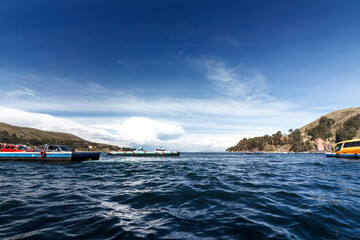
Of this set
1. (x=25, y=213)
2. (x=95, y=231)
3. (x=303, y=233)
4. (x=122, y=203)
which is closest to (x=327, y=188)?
(x=303, y=233)

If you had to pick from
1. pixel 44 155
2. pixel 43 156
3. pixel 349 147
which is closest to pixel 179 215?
pixel 44 155

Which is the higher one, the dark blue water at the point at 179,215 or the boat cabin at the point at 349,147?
the boat cabin at the point at 349,147

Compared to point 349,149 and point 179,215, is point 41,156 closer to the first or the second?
point 179,215

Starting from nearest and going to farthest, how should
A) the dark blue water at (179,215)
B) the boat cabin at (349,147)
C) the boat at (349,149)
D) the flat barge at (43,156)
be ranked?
the dark blue water at (179,215) → the flat barge at (43,156) → the boat at (349,149) → the boat cabin at (349,147)

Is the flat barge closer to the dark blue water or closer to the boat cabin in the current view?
the dark blue water

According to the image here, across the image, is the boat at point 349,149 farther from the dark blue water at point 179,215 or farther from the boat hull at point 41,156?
the boat hull at point 41,156

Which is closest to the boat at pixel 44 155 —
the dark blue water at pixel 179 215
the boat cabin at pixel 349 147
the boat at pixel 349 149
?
the dark blue water at pixel 179 215

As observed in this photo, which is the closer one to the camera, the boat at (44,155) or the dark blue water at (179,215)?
the dark blue water at (179,215)

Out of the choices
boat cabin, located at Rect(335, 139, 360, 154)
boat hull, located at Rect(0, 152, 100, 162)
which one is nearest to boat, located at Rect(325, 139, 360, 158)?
boat cabin, located at Rect(335, 139, 360, 154)

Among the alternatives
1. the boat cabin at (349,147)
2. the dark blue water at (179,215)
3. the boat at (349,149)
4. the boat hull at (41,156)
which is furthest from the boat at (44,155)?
the boat cabin at (349,147)

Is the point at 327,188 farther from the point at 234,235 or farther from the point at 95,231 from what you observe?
the point at 95,231

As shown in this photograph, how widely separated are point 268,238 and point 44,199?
9.56 m

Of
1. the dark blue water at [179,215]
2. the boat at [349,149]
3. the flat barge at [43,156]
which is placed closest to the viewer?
the dark blue water at [179,215]

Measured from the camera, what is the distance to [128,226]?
523 centimetres
